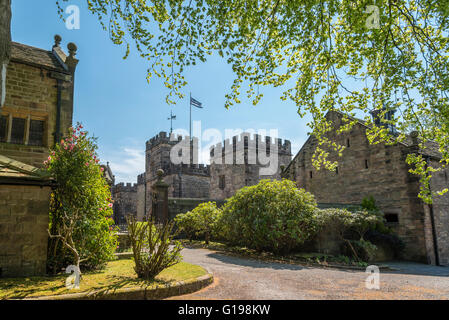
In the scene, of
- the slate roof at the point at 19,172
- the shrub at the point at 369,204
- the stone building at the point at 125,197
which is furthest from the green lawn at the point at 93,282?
the stone building at the point at 125,197

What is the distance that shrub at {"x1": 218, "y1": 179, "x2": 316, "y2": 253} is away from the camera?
11766mm

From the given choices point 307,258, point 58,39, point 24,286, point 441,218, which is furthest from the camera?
point 441,218

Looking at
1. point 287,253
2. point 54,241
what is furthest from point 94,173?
point 287,253

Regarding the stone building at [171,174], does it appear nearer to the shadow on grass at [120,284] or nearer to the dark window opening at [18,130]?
the dark window opening at [18,130]

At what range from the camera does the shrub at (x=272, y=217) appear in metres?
11.8

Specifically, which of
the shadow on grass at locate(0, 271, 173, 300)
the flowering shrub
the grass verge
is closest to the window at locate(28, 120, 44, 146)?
the flowering shrub

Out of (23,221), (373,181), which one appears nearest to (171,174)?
(373,181)

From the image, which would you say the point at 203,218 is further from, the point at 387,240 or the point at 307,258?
the point at 387,240

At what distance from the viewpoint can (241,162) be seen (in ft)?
105

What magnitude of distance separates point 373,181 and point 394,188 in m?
1.24

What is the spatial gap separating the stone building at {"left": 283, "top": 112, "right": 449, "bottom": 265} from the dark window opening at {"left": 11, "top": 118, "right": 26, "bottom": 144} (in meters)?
16.2

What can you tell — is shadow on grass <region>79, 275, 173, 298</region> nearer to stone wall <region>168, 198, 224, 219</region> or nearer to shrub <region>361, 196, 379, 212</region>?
stone wall <region>168, 198, 224, 219</region>
